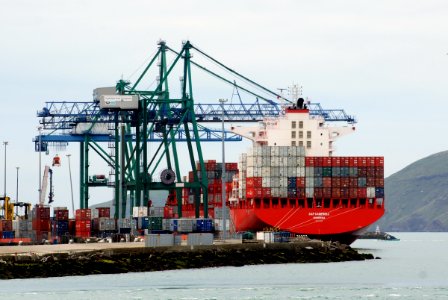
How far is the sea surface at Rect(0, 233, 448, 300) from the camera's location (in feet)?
221

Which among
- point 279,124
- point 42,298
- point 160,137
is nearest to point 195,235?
point 42,298

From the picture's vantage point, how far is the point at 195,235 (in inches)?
3720

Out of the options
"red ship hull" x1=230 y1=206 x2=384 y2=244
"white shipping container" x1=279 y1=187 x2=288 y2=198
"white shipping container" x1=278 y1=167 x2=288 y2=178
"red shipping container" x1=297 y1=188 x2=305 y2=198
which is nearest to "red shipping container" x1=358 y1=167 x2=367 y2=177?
"red ship hull" x1=230 y1=206 x2=384 y2=244

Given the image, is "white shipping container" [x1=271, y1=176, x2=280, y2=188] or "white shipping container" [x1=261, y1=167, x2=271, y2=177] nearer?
"white shipping container" [x1=261, y1=167, x2=271, y2=177]

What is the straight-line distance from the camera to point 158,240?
90.2m

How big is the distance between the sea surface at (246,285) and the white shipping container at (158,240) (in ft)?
13.5

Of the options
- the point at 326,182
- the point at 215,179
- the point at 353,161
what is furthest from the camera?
the point at 215,179

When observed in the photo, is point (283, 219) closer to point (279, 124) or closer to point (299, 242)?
point (279, 124)

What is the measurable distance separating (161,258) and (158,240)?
3.31 m

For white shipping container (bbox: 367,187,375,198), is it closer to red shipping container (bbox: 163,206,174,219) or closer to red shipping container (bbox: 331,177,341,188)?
red shipping container (bbox: 331,177,341,188)

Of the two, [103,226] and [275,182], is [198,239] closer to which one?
[103,226]

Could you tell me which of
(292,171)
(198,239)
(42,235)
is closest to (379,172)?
(292,171)

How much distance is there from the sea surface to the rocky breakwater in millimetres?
803

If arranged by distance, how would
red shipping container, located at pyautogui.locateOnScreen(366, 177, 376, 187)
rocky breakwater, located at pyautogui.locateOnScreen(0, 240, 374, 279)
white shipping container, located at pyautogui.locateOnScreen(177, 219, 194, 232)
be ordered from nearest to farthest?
rocky breakwater, located at pyautogui.locateOnScreen(0, 240, 374, 279), white shipping container, located at pyautogui.locateOnScreen(177, 219, 194, 232), red shipping container, located at pyautogui.locateOnScreen(366, 177, 376, 187)
